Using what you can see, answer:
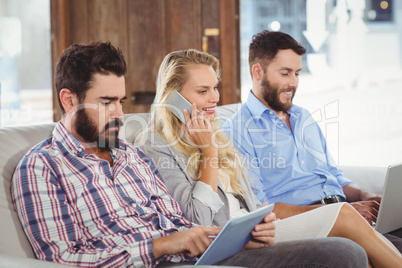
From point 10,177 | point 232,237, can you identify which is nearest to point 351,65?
point 232,237

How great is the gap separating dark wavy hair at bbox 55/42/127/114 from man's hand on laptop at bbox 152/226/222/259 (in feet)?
1.69

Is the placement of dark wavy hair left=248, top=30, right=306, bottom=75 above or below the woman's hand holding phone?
above

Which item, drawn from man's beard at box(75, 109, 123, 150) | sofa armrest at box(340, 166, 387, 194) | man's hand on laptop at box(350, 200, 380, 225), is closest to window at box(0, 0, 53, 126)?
sofa armrest at box(340, 166, 387, 194)

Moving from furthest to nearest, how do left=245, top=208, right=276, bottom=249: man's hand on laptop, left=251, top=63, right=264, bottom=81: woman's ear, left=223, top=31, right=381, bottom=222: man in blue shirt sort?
1. left=251, top=63, right=264, bottom=81: woman's ear
2. left=223, top=31, right=381, bottom=222: man in blue shirt
3. left=245, top=208, right=276, bottom=249: man's hand on laptop

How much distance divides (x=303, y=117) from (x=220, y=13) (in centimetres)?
153

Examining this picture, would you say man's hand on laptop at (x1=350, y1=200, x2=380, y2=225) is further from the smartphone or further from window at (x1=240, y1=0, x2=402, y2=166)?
window at (x1=240, y1=0, x2=402, y2=166)

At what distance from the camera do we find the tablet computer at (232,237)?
1323mm

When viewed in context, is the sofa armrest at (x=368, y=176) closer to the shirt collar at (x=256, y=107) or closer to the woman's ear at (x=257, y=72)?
the shirt collar at (x=256, y=107)

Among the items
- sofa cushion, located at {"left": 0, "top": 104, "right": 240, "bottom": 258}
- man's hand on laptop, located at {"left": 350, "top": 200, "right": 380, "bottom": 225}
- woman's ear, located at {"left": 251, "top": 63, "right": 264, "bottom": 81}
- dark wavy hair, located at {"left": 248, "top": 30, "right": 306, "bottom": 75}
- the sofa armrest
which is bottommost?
man's hand on laptop, located at {"left": 350, "top": 200, "right": 380, "bottom": 225}

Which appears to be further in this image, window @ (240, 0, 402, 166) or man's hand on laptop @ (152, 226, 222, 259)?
window @ (240, 0, 402, 166)

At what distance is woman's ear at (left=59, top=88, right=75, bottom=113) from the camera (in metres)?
1.68

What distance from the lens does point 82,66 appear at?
167 cm

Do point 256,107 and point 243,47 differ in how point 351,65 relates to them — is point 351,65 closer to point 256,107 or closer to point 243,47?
point 243,47

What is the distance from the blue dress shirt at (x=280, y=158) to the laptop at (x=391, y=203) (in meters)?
0.39
